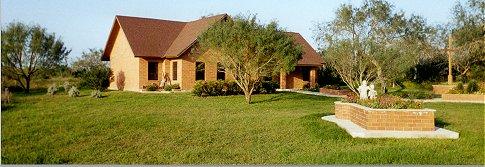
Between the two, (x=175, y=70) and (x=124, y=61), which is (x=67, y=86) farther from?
(x=175, y=70)

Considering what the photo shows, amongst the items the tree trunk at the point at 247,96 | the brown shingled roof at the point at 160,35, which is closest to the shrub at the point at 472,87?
the tree trunk at the point at 247,96

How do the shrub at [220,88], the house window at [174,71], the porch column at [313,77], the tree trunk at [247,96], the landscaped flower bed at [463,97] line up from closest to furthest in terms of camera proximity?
the shrub at [220,88]
the tree trunk at [247,96]
the landscaped flower bed at [463,97]
the house window at [174,71]
the porch column at [313,77]

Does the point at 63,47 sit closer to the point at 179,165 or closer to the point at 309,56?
the point at 179,165

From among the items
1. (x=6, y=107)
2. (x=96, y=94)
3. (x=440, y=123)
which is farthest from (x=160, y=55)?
(x=440, y=123)

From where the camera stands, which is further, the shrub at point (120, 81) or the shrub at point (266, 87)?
the shrub at point (266, 87)

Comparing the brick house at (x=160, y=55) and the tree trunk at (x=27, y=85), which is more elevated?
the brick house at (x=160, y=55)

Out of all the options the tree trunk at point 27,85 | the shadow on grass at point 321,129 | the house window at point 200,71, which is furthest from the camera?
the house window at point 200,71

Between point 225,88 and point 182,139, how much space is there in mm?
5022

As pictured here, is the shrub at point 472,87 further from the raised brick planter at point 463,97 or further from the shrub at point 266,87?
the shrub at point 266,87

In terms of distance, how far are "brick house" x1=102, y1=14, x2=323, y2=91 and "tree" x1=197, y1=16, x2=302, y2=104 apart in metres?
0.35

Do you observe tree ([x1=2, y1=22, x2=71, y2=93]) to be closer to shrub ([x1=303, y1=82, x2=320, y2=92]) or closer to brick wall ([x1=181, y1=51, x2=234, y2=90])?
brick wall ([x1=181, y1=51, x2=234, y2=90])

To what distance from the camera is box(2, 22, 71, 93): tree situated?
7.24 metres

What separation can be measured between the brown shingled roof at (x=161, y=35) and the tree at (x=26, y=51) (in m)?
3.64

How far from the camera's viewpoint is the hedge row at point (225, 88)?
11359 millimetres
